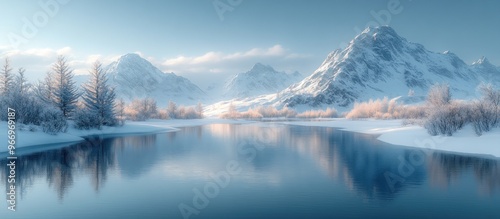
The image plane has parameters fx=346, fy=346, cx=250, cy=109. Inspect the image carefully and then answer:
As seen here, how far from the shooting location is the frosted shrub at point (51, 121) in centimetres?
4884

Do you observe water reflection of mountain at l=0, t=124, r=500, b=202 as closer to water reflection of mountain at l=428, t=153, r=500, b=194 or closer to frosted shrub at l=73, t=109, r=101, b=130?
water reflection of mountain at l=428, t=153, r=500, b=194

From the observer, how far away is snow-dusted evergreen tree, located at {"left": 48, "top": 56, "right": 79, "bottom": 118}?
65.4m

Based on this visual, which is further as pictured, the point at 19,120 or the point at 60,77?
the point at 60,77

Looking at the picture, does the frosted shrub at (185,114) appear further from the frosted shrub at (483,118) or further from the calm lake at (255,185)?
the frosted shrub at (483,118)

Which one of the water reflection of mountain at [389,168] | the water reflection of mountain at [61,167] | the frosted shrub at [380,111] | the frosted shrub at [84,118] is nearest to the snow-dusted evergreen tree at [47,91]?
the frosted shrub at [84,118]

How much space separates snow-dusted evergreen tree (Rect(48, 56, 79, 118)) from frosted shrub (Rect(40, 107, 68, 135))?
42.1 feet

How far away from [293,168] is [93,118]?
48.3 metres

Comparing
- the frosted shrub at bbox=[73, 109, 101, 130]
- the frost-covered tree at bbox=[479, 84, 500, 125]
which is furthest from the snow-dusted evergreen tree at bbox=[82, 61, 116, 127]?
the frost-covered tree at bbox=[479, 84, 500, 125]

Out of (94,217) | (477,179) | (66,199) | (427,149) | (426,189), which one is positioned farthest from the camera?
(427,149)

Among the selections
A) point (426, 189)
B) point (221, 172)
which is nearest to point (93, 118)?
point (221, 172)

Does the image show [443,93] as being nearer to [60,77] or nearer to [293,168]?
[293,168]

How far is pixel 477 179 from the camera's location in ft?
83.6

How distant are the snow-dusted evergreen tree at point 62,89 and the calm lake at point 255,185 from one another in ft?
98.3

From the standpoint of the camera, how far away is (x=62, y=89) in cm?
6594
